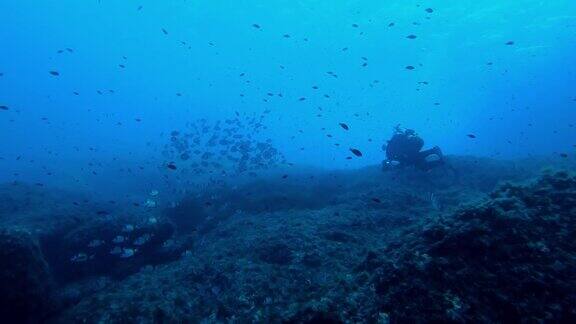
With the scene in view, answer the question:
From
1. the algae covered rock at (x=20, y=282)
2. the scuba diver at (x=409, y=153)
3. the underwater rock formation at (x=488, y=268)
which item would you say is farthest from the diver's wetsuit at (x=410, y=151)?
the algae covered rock at (x=20, y=282)

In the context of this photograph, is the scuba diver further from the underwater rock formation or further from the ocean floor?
the underwater rock formation

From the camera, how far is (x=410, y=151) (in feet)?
62.1

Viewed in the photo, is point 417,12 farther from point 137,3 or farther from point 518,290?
point 137,3

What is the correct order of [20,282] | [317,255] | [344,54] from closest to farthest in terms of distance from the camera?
1. [20,282]
2. [317,255]
3. [344,54]

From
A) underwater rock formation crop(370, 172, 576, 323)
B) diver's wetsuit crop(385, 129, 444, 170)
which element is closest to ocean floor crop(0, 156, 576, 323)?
underwater rock formation crop(370, 172, 576, 323)

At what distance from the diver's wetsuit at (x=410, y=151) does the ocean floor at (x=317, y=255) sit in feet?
1.83

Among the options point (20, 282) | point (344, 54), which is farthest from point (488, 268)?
point (344, 54)

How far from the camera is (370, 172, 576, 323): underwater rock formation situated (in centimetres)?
388

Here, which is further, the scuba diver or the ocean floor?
the scuba diver

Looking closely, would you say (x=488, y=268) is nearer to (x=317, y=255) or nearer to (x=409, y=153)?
(x=317, y=255)

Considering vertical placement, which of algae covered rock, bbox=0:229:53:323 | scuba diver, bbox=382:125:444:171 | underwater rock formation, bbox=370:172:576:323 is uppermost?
scuba diver, bbox=382:125:444:171

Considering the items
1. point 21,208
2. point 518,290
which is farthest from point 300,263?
point 21,208

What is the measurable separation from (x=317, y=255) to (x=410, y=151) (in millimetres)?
11483

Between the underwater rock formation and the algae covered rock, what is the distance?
7.11 m
